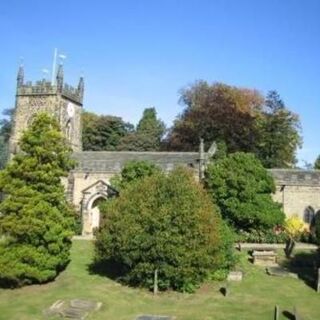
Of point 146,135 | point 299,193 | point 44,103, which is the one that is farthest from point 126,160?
point 146,135

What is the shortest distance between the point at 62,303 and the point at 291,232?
1903 cm

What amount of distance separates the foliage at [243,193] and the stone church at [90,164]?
398 cm

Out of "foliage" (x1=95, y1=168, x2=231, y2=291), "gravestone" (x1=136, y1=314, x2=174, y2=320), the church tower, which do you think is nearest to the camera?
"gravestone" (x1=136, y1=314, x2=174, y2=320)

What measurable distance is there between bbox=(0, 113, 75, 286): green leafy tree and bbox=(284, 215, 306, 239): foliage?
1622cm

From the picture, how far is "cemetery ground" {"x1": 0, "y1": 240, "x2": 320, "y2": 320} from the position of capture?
73.1 ft

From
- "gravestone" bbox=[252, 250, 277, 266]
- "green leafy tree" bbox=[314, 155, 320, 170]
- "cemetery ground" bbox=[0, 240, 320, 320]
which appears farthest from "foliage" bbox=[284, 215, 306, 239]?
"green leafy tree" bbox=[314, 155, 320, 170]

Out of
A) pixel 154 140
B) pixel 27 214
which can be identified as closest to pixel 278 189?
pixel 27 214

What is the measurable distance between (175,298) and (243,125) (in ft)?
106

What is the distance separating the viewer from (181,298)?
24.6 meters

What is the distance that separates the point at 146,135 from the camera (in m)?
68.6

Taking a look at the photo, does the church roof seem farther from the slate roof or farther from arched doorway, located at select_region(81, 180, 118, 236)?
arched doorway, located at select_region(81, 180, 118, 236)

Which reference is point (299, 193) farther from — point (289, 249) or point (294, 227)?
Answer: point (289, 249)

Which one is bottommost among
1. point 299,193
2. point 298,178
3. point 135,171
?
point 299,193

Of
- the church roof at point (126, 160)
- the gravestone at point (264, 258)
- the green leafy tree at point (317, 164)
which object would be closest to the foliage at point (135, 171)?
the church roof at point (126, 160)
